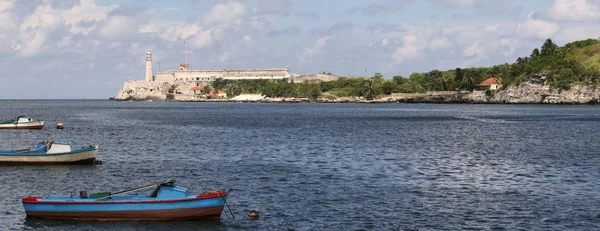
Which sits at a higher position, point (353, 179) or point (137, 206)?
point (137, 206)

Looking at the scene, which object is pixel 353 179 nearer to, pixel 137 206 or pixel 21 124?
pixel 137 206

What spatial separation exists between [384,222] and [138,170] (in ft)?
71.9

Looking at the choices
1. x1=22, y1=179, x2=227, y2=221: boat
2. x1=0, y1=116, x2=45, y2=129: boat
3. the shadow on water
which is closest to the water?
the shadow on water

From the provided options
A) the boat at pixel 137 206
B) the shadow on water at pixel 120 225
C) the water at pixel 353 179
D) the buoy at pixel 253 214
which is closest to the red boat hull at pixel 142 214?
the boat at pixel 137 206

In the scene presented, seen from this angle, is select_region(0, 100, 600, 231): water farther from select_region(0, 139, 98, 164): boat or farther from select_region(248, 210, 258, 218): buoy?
select_region(0, 139, 98, 164): boat

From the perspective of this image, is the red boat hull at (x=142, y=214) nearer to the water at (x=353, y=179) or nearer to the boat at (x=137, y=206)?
the boat at (x=137, y=206)

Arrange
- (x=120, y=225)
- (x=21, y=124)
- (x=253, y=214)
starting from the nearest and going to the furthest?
(x=120, y=225), (x=253, y=214), (x=21, y=124)

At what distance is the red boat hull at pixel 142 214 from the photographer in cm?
2809

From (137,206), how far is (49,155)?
2019 cm

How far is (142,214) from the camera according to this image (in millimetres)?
28156

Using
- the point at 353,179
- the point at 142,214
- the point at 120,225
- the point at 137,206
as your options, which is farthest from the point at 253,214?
the point at 353,179

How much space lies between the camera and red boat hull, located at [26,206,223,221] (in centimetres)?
2809

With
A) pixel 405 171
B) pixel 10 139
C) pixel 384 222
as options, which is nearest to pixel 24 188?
pixel 384 222

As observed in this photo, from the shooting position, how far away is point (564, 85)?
191 meters
